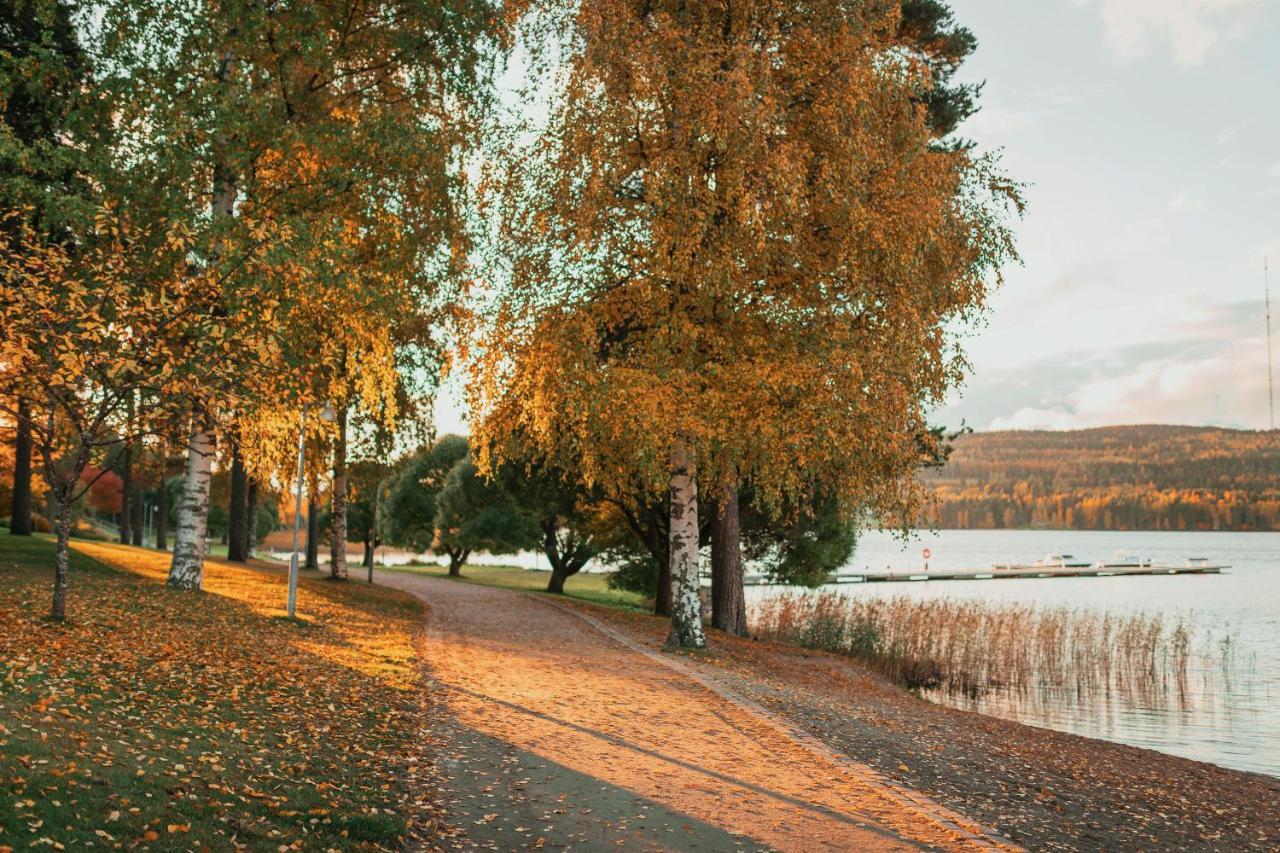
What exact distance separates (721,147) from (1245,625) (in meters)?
34.5

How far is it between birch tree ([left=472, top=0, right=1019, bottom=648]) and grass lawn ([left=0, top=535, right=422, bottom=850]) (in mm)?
5356

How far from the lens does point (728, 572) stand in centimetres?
2227

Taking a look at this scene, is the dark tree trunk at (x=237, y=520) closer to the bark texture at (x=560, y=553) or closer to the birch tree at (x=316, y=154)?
the bark texture at (x=560, y=553)

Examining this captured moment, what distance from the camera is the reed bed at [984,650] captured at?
76.7 ft

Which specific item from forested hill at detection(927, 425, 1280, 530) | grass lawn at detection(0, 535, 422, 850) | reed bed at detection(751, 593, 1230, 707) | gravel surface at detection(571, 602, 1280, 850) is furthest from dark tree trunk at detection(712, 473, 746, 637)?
forested hill at detection(927, 425, 1280, 530)

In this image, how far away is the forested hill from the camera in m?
150

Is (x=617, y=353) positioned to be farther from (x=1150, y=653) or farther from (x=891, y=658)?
(x=1150, y=653)

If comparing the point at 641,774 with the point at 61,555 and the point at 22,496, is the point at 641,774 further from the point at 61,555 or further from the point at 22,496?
the point at 22,496

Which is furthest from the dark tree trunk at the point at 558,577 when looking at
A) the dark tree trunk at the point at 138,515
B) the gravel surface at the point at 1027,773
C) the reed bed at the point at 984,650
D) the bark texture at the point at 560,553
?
the gravel surface at the point at 1027,773

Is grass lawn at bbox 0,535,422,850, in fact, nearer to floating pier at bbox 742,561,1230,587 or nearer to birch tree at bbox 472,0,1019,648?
birch tree at bbox 472,0,1019,648

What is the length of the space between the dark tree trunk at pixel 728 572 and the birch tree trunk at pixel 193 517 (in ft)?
33.9

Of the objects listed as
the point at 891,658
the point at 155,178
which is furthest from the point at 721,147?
the point at 891,658

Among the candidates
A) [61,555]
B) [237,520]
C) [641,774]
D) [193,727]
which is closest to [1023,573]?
[237,520]

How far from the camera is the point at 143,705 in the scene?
9.04 metres
